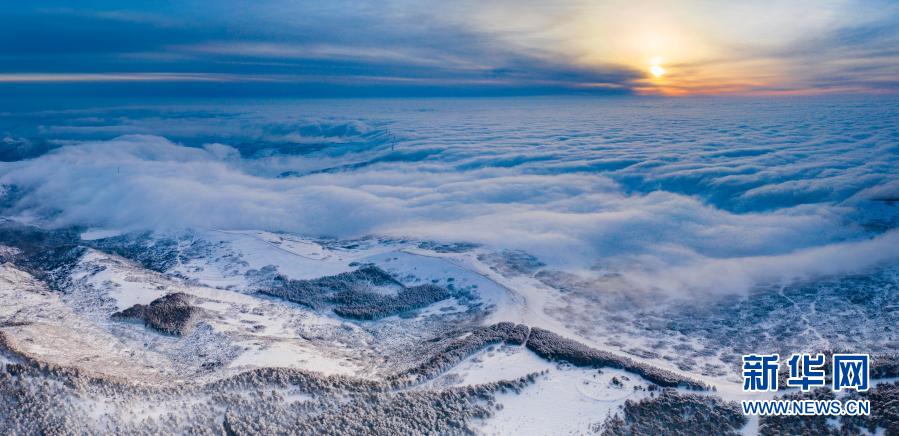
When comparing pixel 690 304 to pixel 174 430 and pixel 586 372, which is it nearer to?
pixel 586 372

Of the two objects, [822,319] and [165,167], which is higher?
[165,167]

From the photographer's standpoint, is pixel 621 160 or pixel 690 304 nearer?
pixel 690 304

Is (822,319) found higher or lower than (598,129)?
lower

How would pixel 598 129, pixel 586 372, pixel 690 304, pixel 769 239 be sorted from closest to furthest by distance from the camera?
pixel 586 372 → pixel 690 304 → pixel 769 239 → pixel 598 129

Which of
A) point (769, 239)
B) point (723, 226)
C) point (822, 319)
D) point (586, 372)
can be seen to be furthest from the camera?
point (723, 226)

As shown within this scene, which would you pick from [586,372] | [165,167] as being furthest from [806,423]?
[165,167]

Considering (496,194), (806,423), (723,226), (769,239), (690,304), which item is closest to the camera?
(806,423)

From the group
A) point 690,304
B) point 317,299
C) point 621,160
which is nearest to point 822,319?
point 690,304

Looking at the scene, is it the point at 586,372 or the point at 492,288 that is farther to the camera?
the point at 492,288

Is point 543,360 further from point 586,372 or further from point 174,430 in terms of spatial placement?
point 174,430
